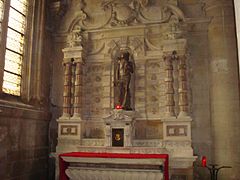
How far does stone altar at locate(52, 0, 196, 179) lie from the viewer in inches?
286

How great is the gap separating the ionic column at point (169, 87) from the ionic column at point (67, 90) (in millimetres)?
2946

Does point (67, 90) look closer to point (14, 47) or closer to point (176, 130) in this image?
point (14, 47)

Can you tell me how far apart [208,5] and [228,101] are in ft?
9.45

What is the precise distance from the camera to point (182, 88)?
7301 mm

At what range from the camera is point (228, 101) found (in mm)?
7176

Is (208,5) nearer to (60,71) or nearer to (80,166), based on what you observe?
(60,71)

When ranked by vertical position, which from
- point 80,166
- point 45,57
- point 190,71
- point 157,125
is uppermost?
point 45,57

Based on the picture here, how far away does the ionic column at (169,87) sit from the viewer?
7.32 metres

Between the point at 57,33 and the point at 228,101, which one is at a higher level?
the point at 57,33

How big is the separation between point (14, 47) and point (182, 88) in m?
4.89

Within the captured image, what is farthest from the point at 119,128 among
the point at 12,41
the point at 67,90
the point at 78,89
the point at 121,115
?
the point at 12,41

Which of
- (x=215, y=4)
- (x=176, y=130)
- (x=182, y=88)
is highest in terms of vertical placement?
(x=215, y=4)

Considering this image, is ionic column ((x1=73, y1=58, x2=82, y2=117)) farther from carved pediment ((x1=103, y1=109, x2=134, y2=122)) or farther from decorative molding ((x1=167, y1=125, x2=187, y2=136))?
decorative molding ((x1=167, y1=125, x2=187, y2=136))

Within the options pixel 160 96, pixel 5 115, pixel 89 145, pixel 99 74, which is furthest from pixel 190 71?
pixel 5 115
